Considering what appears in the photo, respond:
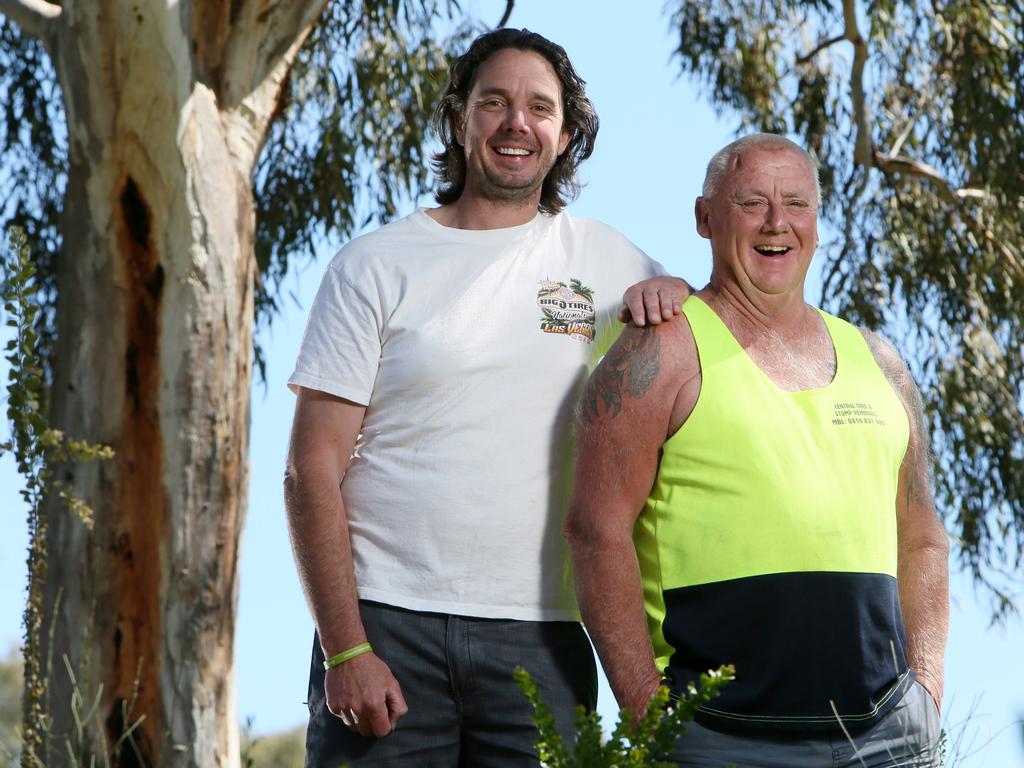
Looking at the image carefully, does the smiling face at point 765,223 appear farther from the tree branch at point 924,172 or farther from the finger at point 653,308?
the tree branch at point 924,172

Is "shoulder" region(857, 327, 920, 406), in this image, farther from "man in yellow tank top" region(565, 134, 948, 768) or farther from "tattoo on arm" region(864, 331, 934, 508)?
"man in yellow tank top" region(565, 134, 948, 768)

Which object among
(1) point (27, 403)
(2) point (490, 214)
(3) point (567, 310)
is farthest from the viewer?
(2) point (490, 214)

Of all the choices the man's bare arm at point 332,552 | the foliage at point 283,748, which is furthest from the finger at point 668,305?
the foliage at point 283,748

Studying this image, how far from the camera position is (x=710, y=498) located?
2291 millimetres

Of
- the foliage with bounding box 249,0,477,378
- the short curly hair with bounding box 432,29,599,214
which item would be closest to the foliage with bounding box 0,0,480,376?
the foliage with bounding box 249,0,477,378

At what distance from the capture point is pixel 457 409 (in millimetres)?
2445

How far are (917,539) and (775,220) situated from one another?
Result: 0.68 m

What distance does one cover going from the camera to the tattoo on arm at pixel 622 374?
7.57ft

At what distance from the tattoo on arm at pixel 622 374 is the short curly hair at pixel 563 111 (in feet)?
Result: 1.58

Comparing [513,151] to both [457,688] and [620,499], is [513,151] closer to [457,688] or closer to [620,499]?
[620,499]

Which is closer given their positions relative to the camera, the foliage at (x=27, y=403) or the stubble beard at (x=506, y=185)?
the foliage at (x=27, y=403)

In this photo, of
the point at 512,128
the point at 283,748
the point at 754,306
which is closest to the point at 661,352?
the point at 754,306

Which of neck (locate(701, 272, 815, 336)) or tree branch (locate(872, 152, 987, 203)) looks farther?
tree branch (locate(872, 152, 987, 203))

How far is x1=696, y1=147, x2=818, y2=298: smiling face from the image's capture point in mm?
2432
